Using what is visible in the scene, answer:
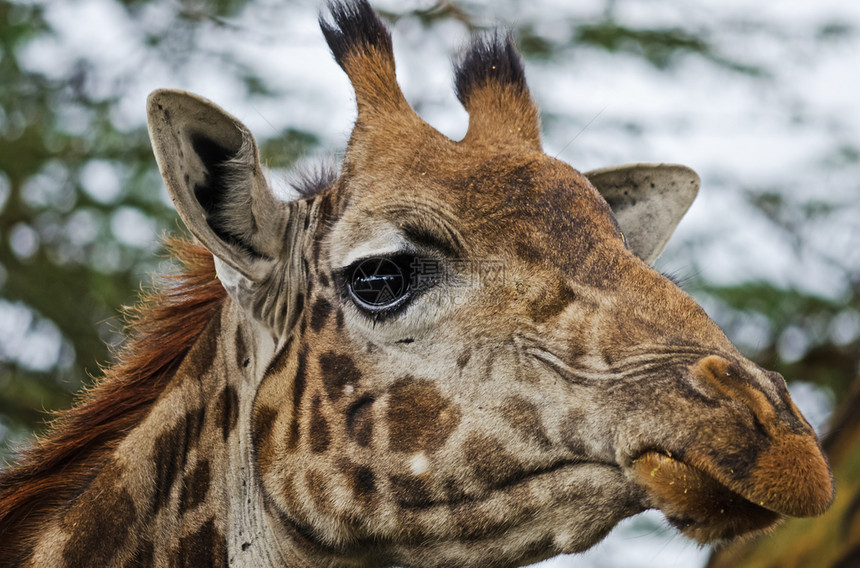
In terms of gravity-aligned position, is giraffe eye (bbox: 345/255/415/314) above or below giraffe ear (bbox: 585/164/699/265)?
above

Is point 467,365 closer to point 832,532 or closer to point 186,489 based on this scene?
point 186,489

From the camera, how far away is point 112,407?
15.6ft

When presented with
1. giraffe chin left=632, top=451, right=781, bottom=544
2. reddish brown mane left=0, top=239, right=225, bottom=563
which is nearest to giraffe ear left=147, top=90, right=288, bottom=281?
reddish brown mane left=0, top=239, right=225, bottom=563

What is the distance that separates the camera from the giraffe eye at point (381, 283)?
4078 mm

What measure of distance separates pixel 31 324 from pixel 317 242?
8.12 m

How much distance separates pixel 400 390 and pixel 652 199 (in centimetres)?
260

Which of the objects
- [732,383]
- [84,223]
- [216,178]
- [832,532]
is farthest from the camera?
[84,223]

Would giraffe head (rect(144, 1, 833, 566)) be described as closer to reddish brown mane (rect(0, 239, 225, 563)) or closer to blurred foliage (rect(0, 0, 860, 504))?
reddish brown mane (rect(0, 239, 225, 563))

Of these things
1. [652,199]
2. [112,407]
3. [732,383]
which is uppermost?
[732,383]

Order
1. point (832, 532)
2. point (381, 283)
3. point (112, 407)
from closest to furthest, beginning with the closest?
1. point (381, 283)
2. point (112, 407)
3. point (832, 532)

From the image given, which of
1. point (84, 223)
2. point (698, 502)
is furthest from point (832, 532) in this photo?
point (84, 223)

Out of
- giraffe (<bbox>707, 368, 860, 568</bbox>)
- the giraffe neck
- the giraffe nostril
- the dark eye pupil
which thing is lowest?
giraffe (<bbox>707, 368, 860, 568</bbox>)

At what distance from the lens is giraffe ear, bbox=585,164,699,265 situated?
18.5 feet

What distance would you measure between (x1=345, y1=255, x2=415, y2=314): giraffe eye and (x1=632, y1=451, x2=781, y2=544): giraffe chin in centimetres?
138
